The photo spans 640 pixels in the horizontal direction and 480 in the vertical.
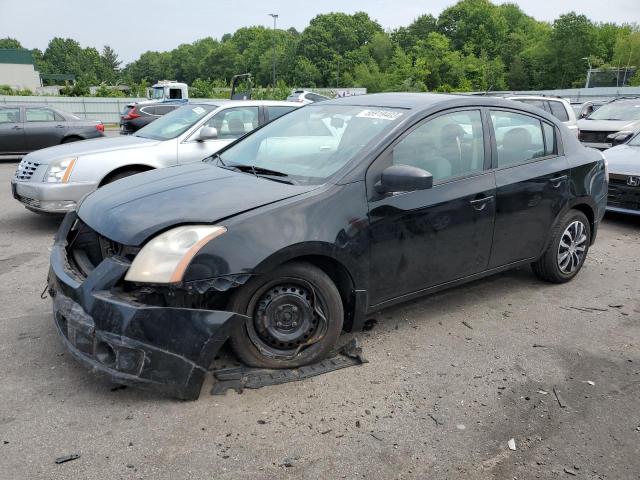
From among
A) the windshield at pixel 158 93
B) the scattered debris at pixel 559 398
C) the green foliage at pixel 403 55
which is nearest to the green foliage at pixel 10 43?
the green foliage at pixel 403 55

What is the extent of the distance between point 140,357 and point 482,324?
256 cm

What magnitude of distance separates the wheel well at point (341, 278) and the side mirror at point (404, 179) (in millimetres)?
589

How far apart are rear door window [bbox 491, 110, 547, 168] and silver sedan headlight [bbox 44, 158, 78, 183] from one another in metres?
4.77

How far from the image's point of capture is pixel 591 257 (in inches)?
240

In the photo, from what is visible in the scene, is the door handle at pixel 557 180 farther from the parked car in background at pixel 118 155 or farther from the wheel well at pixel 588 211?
the parked car in background at pixel 118 155

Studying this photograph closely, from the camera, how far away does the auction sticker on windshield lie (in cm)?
384

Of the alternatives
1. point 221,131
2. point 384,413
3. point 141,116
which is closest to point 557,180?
point 384,413

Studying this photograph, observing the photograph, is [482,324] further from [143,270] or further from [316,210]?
[143,270]

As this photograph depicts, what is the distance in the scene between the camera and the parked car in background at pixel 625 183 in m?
7.25

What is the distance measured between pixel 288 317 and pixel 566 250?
2984 millimetres

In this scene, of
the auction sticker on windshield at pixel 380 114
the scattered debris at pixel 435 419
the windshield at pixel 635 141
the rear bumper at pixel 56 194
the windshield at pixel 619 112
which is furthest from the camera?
the windshield at pixel 619 112

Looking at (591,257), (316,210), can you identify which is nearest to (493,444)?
(316,210)

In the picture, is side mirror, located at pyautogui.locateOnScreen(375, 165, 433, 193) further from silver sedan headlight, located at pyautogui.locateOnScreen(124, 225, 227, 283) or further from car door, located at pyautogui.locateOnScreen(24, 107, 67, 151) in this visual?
car door, located at pyautogui.locateOnScreen(24, 107, 67, 151)

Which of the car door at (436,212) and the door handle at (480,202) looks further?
the door handle at (480,202)
